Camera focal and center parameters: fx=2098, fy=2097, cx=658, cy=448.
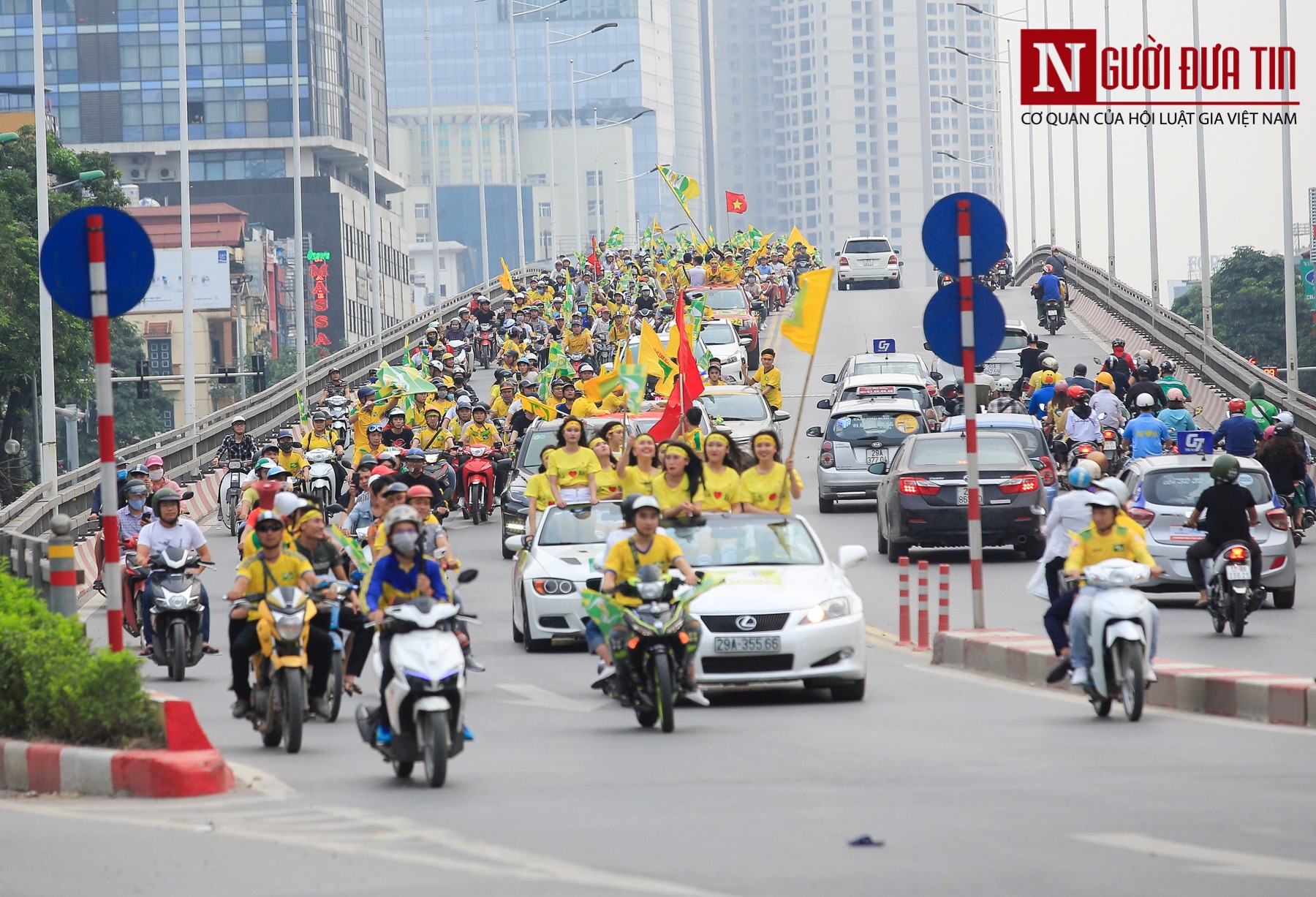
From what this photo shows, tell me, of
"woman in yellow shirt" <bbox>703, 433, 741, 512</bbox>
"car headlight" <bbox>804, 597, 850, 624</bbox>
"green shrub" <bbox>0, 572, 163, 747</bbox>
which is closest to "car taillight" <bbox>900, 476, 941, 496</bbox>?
"woman in yellow shirt" <bbox>703, 433, 741, 512</bbox>

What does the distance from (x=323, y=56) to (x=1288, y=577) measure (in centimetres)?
11937

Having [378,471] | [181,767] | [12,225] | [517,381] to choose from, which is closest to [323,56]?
[12,225]

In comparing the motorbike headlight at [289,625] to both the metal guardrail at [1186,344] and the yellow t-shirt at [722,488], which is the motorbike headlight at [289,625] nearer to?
the yellow t-shirt at [722,488]

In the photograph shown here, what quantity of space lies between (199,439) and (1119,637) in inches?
1018

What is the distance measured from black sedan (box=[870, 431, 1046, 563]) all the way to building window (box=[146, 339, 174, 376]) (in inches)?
3639

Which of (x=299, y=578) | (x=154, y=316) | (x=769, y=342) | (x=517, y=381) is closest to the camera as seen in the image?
(x=299, y=578)

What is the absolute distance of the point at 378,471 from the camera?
18.3m

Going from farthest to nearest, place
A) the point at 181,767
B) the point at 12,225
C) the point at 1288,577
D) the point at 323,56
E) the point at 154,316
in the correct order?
the point at 323,56 < the point at 154,316 < the point at 12,225 < the point at 1288,577 < the point at 181,767

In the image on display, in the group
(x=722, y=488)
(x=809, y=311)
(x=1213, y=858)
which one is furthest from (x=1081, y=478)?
(x=1213, y=858)

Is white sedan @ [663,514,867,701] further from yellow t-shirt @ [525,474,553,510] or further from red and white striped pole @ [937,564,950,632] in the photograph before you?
yellow t-shirt @ [525,474,553,510]

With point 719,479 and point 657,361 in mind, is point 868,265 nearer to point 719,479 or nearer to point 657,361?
point 657,361

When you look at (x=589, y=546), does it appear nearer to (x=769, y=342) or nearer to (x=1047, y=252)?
(x=769, y=342)

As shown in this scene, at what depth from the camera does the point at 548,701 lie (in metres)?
14.2

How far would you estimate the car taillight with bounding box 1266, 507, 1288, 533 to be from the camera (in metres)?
19.3
